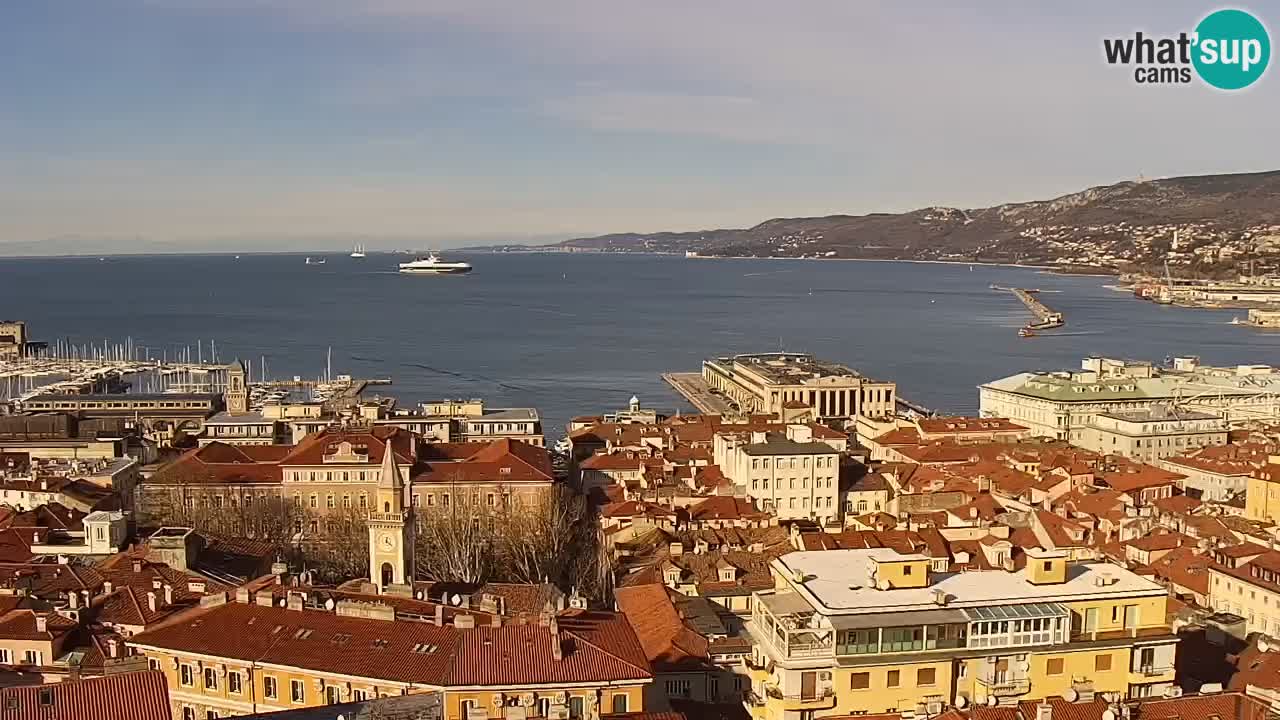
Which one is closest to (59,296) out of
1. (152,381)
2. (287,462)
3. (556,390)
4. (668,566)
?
(152,381)

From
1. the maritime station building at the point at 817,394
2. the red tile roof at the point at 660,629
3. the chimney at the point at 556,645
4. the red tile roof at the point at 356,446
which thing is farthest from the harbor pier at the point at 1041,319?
the chimney at the point at 556,645

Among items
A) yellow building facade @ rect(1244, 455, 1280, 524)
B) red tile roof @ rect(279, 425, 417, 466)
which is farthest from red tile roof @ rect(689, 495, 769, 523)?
yellow building facade @ rect(1244, 455, 1280, 524)

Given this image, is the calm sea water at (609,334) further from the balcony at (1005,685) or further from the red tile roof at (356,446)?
the balcony at (1005,685)

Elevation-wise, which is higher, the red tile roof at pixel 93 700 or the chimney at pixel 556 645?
the red tile roof at pixel 93 700

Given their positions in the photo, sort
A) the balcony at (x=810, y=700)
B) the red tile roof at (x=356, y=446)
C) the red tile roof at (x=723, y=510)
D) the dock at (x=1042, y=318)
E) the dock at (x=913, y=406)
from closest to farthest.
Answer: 1. the balcony at (x=810, y=700)
2. the red tile roof at (x=723, y=510)
3. the red tile roof at (x=356, y=446)
4. the dock at (x=913, y=406)
5. the dock at (x=1042, y=318)

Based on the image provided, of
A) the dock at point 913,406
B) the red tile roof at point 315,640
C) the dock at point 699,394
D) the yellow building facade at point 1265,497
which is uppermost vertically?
the red tile roof at point 315,640

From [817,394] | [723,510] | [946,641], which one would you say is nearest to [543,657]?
[946,641]

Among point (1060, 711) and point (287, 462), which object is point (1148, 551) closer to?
point (1060, 711)

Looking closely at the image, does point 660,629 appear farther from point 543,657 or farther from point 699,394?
point 699,394
